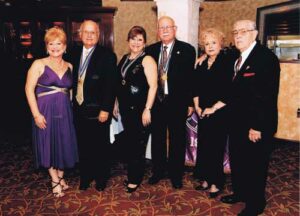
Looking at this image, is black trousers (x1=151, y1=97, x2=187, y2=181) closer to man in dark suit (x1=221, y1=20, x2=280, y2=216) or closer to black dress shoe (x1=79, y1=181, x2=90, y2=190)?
man in dark suit (x1=221, y1=20, x2=280, y2=216)

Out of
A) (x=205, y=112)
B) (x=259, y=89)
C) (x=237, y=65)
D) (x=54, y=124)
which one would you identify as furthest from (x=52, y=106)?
(x=259, y=89)

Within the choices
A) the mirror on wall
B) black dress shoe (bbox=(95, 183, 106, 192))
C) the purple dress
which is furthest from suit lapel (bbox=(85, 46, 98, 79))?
the mirror on wall

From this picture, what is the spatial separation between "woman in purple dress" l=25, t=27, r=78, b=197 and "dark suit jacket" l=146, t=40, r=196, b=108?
92 centimetres

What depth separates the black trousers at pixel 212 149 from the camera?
2.67 metres

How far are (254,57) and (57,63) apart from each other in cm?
163

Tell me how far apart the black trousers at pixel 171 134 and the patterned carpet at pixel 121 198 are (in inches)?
8.7

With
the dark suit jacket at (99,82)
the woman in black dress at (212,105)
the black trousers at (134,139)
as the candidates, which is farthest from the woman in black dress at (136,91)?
the woman in black dress at (212,105)

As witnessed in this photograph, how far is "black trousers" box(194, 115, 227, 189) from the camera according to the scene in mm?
2670

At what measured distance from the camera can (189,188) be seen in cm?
302

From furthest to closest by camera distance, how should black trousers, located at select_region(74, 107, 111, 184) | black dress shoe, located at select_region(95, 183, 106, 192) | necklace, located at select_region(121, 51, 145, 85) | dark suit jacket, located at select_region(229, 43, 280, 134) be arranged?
1. black dress shoe, located at select_region(95, 183, 106, 192)
2. black trousers, located at select_region(74, 107, 111, 184)
3. necklace, located at select_region(121, 51, 145, 85)
4. dark suit jacket, located at select_region(229, 43, 280, 134)

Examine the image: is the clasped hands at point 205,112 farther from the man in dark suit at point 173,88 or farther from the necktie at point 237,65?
the necktie at point 237,65

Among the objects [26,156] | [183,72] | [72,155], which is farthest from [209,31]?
[26,156]

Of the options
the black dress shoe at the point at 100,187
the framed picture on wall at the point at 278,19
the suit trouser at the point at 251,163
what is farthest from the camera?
the framed picture on wall at the point at 278,19

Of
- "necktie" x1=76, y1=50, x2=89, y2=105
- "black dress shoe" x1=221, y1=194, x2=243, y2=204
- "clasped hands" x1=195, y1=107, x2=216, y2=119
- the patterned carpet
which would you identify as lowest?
the patterned carpet
